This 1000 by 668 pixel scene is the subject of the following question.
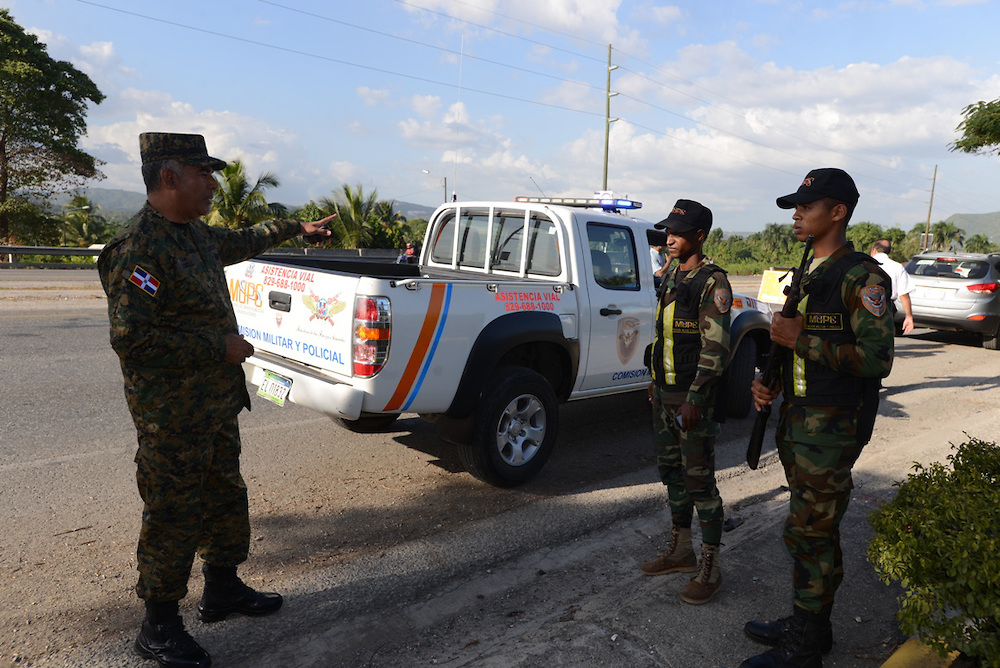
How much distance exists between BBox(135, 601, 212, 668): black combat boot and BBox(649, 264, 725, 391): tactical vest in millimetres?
2434

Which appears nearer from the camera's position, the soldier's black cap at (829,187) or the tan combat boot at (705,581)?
the soldier's black cap at (829,187)

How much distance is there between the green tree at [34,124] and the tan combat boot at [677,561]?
30958mm

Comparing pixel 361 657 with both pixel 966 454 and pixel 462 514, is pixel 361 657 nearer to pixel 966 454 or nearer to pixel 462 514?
pixel 462 514

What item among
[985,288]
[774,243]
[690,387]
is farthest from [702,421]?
[774,243]

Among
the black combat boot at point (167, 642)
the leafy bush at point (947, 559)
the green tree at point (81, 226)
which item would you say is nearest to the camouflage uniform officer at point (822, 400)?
the leafy bush at point (947, 559)

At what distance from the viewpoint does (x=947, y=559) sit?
238 centimetres

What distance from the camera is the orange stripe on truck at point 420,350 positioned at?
4031 millimetres

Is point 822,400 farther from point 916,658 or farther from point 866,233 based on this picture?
point 866,233

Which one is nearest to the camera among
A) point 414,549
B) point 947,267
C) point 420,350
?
point 414,549

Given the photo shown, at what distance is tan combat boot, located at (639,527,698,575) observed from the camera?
3.54 meters

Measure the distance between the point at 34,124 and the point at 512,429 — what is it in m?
31.2

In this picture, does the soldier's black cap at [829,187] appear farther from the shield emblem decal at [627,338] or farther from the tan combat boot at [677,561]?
the shield emblem decal at [627,338]

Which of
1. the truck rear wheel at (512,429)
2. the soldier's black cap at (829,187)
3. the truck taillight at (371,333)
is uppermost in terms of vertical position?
the soldier's black cap at (829,187)

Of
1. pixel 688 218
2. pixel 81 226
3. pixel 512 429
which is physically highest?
pixel 81 226
